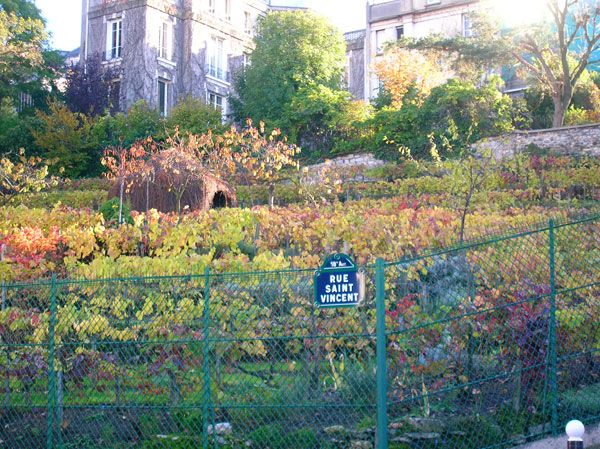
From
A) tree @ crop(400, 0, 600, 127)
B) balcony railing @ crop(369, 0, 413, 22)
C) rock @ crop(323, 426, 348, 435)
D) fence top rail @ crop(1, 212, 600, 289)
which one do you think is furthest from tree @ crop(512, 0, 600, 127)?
rock @ crop(323, 426, 348, 435)

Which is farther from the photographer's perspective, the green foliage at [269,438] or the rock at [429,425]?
the green foliage at [269,438]

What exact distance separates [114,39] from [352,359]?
29.7 meters

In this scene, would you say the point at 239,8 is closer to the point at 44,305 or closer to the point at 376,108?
the point at 376,108

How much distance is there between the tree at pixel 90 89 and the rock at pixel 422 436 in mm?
26772

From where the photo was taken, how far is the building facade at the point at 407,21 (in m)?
34.9

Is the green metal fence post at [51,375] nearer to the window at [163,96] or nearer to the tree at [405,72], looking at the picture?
the tree at [405,72]

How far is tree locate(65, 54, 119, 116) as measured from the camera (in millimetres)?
31844

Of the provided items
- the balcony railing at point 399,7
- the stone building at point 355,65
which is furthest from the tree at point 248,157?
the stone building at point 355,65

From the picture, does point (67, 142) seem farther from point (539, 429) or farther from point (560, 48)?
point (539, 429)

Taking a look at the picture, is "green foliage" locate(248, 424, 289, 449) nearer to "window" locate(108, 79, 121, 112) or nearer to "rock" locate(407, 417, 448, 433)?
"rock" locate(407, 417, 448, 433)

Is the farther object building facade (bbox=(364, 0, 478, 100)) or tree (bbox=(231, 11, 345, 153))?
building facade (bbox=(364, 0, 478, 100))

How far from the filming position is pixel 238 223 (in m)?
13.5

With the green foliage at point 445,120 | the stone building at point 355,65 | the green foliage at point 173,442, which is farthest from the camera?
the stone building at point 355,65

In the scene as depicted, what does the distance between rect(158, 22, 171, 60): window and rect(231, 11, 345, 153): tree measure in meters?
3.87
